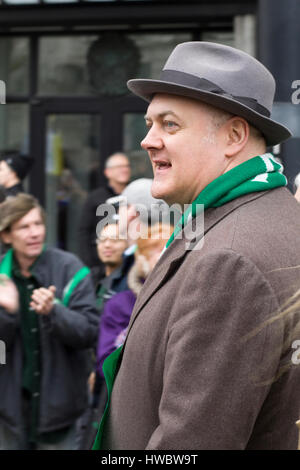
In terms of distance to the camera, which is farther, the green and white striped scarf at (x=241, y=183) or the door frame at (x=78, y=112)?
the door frame at (x=78, y=112)

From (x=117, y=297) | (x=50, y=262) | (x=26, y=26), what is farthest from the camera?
(x=26, y=26)

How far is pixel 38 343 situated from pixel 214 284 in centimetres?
243

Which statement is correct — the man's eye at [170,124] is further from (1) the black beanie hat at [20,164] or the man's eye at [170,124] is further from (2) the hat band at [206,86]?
(1) the black beanie hat at [20,164]

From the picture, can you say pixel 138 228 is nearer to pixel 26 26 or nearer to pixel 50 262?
pixel 50 262

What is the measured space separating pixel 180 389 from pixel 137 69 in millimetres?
6414

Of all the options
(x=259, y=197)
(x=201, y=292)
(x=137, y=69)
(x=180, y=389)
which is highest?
(x=137, y=69)

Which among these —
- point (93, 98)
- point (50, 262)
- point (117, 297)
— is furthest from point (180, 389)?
point (93, 98)

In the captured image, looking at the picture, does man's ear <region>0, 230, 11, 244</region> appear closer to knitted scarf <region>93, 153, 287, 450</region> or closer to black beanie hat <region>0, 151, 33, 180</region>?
black beanie hat <region>0, 151, 33, 180</region>

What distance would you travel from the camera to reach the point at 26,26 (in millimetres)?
7402

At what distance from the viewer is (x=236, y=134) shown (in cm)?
180

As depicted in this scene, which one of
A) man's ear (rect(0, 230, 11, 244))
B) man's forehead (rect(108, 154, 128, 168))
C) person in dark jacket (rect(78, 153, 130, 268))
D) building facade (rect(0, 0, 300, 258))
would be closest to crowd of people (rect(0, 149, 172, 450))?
man's ear (rect(0, 230, 11, 244))

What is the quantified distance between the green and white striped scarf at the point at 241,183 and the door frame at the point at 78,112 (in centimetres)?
580

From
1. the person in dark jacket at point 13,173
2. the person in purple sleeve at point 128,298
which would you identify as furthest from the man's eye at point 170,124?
the person in dark jacket at point 13,173

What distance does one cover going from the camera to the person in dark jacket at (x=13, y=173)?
5195 millimetres
